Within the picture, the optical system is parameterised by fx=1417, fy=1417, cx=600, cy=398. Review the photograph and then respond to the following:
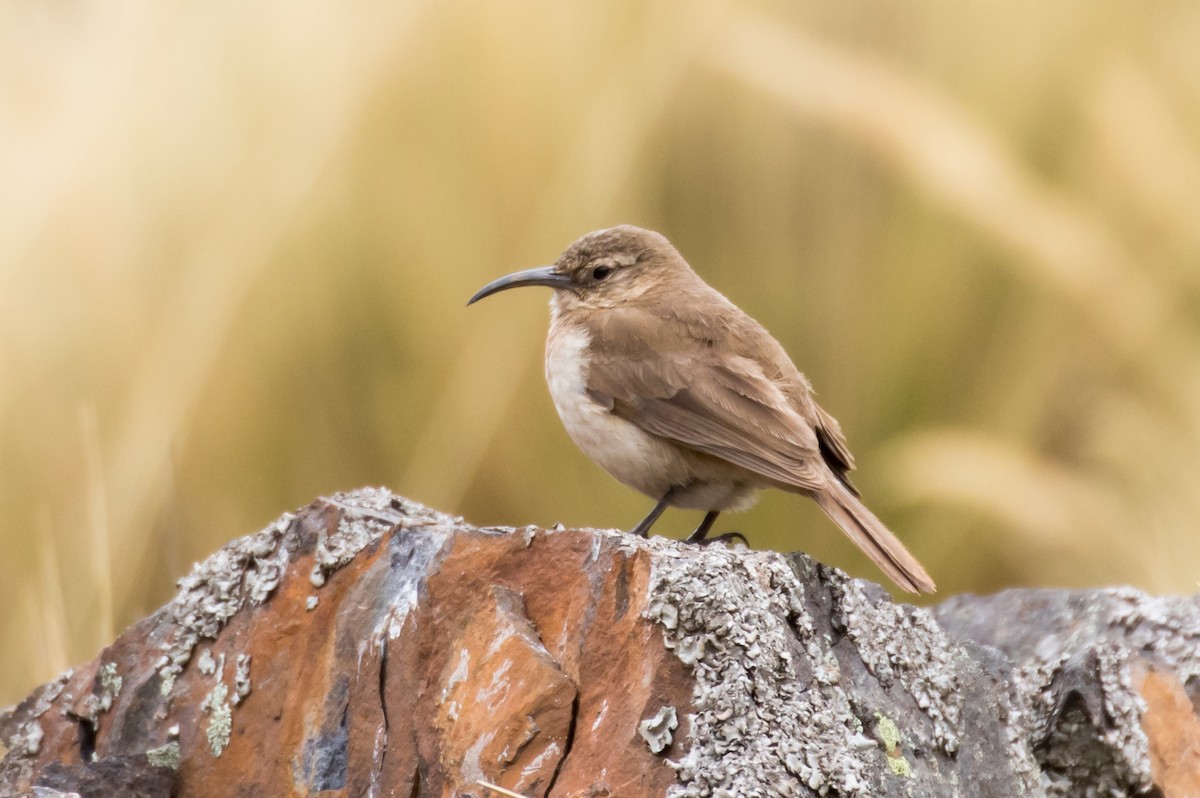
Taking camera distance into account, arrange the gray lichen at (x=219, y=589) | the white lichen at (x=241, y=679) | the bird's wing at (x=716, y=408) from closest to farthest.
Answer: the white lichen at (x=241, y=679) < the gray lichen at (x=219, y=589) < the bird's wing at (x=716, y=408)

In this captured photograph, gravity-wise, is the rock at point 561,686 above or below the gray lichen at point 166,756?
above

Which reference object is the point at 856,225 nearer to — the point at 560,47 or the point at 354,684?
the point at 560,47

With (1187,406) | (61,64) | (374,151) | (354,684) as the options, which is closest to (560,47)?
(374,151)

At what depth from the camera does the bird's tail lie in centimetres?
342

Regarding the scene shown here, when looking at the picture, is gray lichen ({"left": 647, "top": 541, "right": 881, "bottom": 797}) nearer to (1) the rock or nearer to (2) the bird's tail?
(1) the rock

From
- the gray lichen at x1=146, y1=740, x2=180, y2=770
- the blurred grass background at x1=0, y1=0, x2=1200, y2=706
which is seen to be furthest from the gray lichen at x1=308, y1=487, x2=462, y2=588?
the blurred grass background at x1=0, y1=0, x2=1200, y2=706

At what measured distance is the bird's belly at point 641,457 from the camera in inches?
153

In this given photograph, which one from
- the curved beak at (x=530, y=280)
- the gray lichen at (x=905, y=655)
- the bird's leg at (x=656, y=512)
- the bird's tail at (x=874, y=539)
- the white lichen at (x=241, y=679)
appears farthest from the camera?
the curved beak at (x=530, y=280)

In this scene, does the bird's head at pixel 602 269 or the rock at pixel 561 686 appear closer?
the rock at pixel 561 686

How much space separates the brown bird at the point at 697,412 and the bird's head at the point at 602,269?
5.4 inches

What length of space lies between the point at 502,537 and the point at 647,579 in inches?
14.3

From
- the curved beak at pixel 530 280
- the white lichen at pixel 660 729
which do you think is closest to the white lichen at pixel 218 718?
the white lichen at pixel 660 729

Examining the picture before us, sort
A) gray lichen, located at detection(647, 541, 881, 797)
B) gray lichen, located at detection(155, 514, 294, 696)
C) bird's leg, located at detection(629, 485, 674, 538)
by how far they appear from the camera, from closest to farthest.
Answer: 1. gray lichen, located at detection(647, 541, 881, 797)
2. gray lichen, located at detection(155, 514, 294, 696)
3. bird's leg, located at detection(629, 485, 674, 538)

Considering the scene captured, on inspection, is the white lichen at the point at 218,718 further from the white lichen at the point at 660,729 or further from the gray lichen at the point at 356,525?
the white lichen at the point at 660,729
